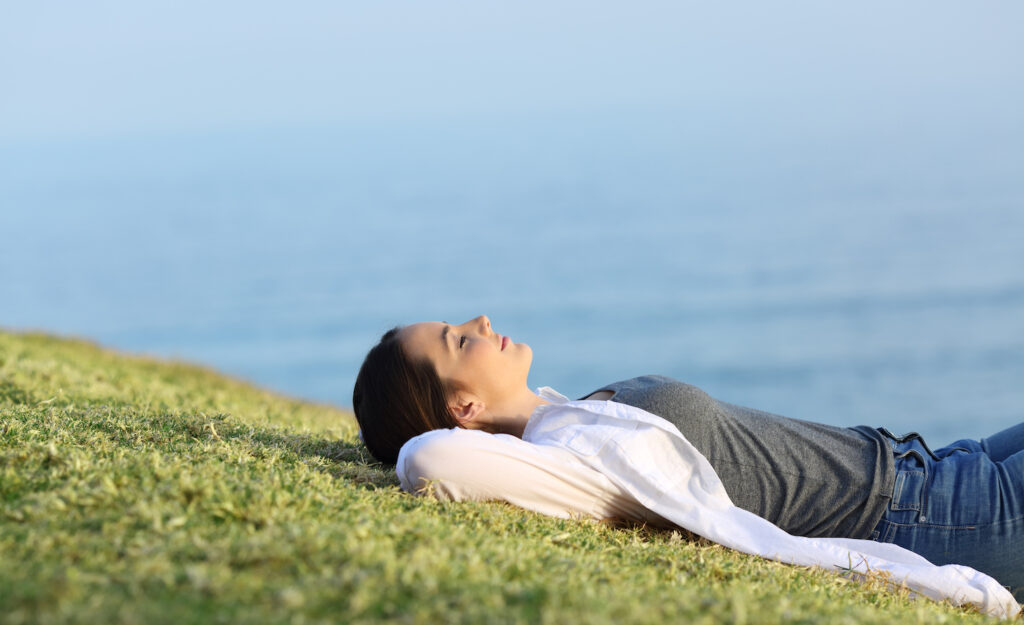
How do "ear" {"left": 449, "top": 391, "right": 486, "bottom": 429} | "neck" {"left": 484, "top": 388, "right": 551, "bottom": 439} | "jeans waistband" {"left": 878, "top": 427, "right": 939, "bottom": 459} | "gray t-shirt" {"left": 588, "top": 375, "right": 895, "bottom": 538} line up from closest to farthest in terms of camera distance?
"gray t-shirt" {"left": 588, "top": 375, "right": 895, "bottom": 538} < "ear" {"left": 449, "top": 391, "right": 486, "bottom": 429} < "neck" {"left": 484, "top": 388, "right": 551, "bottom": 439} < "jeans waistband" {"left": 878, "top": 427, "right": 939, "bottom": 459}

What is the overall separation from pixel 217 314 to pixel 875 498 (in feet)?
248

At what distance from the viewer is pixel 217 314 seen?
76125 millimetres

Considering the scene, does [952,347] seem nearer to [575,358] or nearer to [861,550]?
[575,358]

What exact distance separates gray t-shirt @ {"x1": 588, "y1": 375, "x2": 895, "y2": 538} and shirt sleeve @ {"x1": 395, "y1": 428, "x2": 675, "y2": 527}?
1.71 feet

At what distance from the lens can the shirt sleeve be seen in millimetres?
4391

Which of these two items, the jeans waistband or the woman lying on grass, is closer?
the woman lying on grass

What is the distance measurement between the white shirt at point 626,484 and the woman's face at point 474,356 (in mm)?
301

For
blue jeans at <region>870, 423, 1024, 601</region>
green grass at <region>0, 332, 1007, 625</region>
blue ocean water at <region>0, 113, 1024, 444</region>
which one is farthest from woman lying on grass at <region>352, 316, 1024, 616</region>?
blue ocean water at <region>0, 113, 1024, 444</region>

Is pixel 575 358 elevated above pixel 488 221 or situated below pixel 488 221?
below

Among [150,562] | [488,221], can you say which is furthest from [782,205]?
[150,562]

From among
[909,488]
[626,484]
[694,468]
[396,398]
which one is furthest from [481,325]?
[909,488]

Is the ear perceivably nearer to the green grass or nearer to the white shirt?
the white shirt

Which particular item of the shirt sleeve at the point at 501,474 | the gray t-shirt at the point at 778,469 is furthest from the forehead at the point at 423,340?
the gray t-shirt at the point at 778,469

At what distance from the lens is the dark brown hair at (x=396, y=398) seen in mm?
4938
